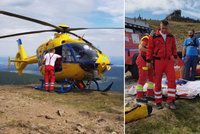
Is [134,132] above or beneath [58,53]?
beneath

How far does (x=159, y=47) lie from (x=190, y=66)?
1.33ft

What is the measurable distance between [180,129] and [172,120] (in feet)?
0.36

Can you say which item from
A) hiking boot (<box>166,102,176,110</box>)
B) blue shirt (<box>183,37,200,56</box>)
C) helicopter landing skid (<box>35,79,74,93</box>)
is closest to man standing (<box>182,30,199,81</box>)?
blue shirt (<box>183,37,200,56</box>)

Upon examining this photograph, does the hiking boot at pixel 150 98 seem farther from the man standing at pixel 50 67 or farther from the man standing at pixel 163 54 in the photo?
the man standing at pixel 50 67

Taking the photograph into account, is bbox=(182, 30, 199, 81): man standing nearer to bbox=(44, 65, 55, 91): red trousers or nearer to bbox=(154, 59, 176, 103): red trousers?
bbox=(154, 59, 176, 103): red trousers

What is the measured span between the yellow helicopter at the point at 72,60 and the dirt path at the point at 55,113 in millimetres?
143

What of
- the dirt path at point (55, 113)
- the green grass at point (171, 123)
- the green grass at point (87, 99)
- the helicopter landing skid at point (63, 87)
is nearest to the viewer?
the green grass at point (171, 123)

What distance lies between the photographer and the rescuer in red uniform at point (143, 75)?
360cm

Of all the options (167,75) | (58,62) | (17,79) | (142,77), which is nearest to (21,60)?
(17,79)

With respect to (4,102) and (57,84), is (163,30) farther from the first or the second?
(4,102)

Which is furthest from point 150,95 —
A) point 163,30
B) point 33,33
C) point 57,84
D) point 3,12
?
point 3,12

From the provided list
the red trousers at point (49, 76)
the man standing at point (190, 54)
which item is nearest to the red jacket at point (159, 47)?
the man standing at point (190, 54)

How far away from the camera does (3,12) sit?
3.66 m

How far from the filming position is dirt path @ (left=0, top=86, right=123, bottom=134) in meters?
3.64
